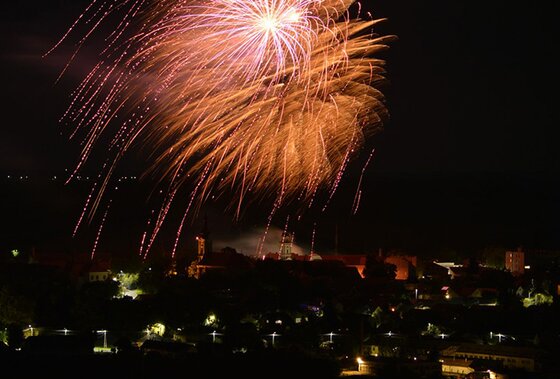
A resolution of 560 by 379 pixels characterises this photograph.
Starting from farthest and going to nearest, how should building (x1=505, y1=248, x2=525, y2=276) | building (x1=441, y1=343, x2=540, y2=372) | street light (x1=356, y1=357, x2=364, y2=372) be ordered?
building (x1=505, y1=248, x2=525, y2=276) < building (x1=441, y1=343, x2=540, y2=372) < street light (x1=356, y1=357, x2=364, y2=372)

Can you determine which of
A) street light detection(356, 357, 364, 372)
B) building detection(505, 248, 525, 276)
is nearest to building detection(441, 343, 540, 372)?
street light detection(356, 357, 364, 372)

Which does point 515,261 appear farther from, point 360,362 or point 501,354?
point 360,362

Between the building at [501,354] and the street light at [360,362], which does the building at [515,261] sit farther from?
the street light at [360,362]

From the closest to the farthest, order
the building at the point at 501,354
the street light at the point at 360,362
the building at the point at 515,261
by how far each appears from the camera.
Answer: the street light at the point at 360,362
the building at the point at 501,354
the building at the point at 515,261

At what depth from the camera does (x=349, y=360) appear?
9.18 meters

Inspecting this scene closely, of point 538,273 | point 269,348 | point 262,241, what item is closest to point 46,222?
point 262,241

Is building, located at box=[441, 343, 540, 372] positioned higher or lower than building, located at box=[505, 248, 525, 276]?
lower

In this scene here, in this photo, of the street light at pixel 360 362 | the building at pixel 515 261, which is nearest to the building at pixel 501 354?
the street light at pixel 360 362

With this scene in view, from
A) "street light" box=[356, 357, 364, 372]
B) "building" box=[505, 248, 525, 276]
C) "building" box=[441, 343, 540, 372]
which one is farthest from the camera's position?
"building" box=[505, 248, 525, 276]

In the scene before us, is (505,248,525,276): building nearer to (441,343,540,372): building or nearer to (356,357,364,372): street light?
(441,343,540,372): building

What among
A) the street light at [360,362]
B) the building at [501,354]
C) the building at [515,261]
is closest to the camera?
the street light at [360,362]

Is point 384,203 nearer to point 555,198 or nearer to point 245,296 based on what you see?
point 555,198

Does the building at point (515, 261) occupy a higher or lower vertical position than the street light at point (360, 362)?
higher

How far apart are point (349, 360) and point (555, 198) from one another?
50.1 m
